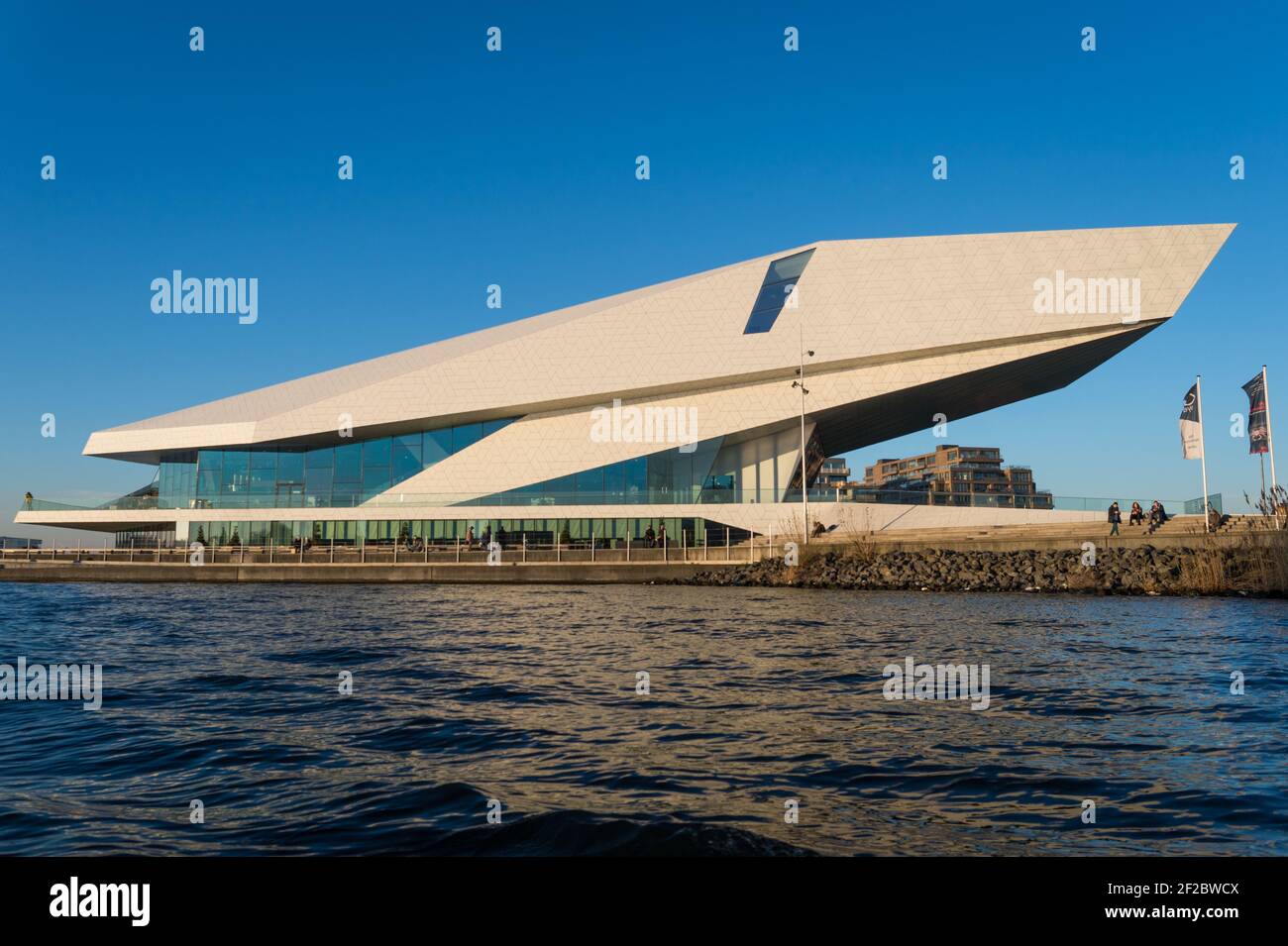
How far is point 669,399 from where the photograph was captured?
4172 centimetres

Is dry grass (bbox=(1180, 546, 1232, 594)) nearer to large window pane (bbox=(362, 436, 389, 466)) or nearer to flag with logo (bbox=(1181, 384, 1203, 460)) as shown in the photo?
flag with logo (bbox=(1181, 384, 1203, 460))

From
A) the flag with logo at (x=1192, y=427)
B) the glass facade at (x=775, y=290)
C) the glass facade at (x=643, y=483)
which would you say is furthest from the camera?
the glass facade at (x=643, y=483)

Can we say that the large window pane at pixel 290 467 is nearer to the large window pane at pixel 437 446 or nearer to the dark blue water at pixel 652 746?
the large window pane at pixel 437 446

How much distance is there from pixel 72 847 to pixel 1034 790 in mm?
5294

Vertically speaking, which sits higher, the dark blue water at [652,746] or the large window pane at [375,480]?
the large window pane at [375,480]

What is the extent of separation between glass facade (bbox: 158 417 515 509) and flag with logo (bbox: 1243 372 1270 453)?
3001 centimetres

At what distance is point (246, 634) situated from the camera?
15234mm

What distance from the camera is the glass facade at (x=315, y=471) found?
1692 inches

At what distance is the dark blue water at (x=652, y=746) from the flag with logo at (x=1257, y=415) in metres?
15.3

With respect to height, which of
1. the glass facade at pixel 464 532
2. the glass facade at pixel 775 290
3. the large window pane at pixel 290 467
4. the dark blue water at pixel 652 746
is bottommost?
the dark blue water at pixel 652 746

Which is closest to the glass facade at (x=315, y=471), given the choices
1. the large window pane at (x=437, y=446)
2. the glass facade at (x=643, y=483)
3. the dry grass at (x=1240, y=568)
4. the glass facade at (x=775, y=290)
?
the large window pane at (x=437, y=446)

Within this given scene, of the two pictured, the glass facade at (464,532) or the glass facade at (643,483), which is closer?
the glass facade at (464,532)

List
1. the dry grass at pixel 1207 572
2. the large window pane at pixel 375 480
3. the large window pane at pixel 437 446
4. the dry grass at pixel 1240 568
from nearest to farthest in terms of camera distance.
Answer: the dry grass at pixel 1240 568 → the dry grass at pixel 1207 572 → the large window pane at pixel 375 480 → the large window pane at pixel 437 446
